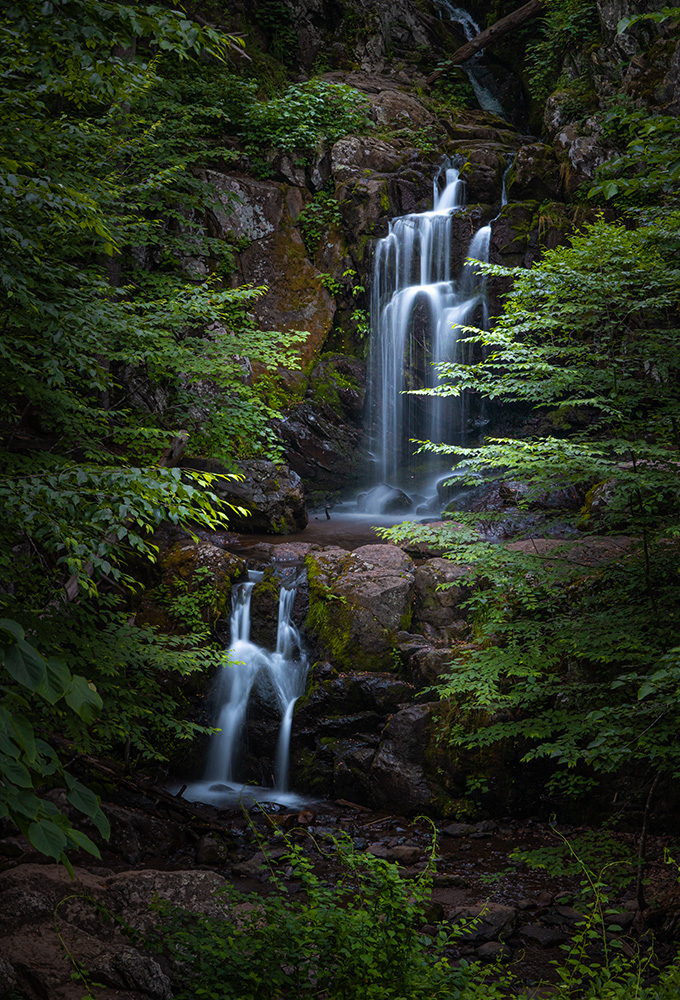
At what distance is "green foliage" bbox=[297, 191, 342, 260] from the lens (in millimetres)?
15047

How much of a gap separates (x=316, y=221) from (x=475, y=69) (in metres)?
10.5

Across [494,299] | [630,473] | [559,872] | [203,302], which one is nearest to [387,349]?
[494,299]

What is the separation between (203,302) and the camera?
707 centimetres

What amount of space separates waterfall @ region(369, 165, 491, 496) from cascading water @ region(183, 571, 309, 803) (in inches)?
273

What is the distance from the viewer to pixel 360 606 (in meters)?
8.14

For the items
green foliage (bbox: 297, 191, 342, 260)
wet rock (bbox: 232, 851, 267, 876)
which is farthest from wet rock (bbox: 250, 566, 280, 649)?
green foliage (bbox: 297, 191, 342, 260)

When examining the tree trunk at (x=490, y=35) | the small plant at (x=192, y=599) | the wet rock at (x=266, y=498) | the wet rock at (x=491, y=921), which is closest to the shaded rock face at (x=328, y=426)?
the wet rock at (x=266, y=498)

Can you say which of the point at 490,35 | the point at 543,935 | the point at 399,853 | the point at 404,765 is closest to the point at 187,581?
the point at 404,765

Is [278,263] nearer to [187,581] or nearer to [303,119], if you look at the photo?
[303,119]

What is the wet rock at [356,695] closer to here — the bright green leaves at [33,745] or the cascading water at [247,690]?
the cascading water at [247,690]

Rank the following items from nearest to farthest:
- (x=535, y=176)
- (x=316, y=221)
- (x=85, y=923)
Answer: (x=85, y=923) < (x=535, y=176) < (x=316, y=221)

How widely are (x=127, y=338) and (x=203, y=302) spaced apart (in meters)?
0.93

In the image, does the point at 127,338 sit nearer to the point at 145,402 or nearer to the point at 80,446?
the point at 80,446

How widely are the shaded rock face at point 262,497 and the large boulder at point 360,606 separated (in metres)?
2.60
